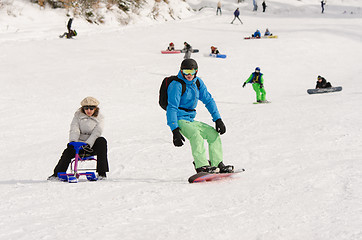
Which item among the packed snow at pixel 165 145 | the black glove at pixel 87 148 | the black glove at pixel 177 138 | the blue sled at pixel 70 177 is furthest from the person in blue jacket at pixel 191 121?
the blue sled at pixel 70 177

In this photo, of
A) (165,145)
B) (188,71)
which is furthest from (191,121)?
(165,145)

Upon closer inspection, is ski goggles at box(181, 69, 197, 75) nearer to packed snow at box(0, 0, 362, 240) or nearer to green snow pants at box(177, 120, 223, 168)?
green snow pants at box(177, 120, 223, 168)

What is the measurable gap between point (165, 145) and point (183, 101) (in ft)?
9.58

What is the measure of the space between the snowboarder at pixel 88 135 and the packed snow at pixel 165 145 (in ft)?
0.84

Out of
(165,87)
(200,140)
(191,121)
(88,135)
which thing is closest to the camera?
(200,140)

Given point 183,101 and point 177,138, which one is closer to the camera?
point 177,138

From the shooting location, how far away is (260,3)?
46875 millimetres

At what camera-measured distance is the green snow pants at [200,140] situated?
4.62 meters

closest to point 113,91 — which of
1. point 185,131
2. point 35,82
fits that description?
point 35,82

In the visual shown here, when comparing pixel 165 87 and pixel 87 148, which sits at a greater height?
pixel 165 87

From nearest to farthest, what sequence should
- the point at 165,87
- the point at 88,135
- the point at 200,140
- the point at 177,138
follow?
the point at 177,138, the point at 200,140, the point at 165,87, the point at 88,135

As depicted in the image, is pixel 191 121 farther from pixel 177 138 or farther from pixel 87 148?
pixel 87 148

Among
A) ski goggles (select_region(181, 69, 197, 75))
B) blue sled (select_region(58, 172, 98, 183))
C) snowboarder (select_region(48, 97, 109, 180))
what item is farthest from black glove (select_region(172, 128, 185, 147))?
blue sled (select_region(58, 172, 98, 183))

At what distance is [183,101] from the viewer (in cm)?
479
